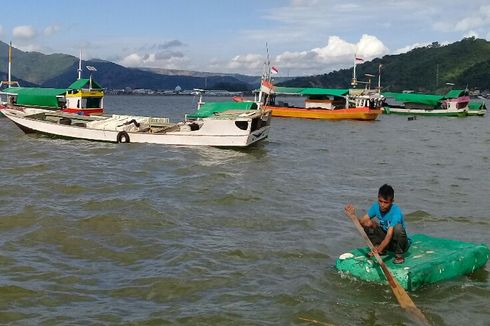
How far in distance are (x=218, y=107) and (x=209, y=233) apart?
61.3ft

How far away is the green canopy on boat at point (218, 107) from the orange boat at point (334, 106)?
21824 millimetres

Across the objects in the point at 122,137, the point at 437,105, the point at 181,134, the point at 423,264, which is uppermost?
the point at 437,105

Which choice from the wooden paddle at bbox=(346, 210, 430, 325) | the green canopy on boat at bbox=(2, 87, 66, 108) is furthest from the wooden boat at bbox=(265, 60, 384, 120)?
the wooden paddle at bbox=(346, 210, 430, 325)

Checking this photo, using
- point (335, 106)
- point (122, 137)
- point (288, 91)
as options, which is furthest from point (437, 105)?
point (122, 137)

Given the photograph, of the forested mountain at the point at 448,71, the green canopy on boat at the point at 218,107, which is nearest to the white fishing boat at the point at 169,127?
the green canopy on boat at the point at 218,107

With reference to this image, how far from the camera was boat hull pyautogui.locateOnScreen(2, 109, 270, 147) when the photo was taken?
78.9ft

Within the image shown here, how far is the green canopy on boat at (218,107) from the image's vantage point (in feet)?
92.1

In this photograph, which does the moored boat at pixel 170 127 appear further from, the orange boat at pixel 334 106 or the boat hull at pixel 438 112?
the boat hull at pixel 438 112

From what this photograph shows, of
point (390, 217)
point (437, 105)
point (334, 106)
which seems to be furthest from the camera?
point (437, 105)

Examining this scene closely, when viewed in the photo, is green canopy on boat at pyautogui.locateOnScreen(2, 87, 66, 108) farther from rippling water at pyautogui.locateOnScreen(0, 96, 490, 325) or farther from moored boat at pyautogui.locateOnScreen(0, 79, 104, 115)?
rippling water at pyautogui.locateOnScreen(0, 96, 490, 325)

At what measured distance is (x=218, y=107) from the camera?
2933cm

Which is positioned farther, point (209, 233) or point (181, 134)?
point (181, 134)

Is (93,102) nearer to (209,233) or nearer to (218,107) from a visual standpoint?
(218,107)

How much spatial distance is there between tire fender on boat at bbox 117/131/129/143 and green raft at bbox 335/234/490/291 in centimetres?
1848
